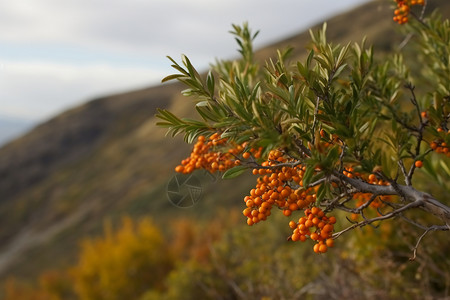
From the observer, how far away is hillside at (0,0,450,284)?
63.9 metres

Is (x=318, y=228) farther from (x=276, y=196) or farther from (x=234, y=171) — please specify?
(x=234, y=171)

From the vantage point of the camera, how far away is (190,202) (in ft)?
9.79

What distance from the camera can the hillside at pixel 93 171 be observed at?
210 feet

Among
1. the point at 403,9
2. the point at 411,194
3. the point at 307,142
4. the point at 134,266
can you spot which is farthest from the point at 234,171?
the point at 134,266

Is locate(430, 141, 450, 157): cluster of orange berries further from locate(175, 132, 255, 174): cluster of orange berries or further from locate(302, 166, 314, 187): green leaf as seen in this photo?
locate(175, 132, 255, 174): cluster of orange berries

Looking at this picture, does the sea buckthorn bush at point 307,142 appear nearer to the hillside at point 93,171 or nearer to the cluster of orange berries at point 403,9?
the cluster of orange berries at point 403,9

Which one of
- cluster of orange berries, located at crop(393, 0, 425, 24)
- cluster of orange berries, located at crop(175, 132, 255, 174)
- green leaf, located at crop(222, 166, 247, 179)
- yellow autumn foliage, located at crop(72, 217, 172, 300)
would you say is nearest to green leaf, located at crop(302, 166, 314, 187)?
green leaf, located at crop(222, 166, 247, 179)

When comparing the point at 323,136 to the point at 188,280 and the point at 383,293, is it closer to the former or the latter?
the point at 383,293

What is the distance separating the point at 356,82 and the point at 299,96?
0.42m

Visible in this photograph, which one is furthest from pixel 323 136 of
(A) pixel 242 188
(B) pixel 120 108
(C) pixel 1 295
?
(B) pixel 120 108

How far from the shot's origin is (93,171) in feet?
303

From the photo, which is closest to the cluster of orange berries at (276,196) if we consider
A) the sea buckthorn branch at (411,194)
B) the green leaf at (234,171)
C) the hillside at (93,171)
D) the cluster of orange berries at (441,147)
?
the green leaf at (234,171)

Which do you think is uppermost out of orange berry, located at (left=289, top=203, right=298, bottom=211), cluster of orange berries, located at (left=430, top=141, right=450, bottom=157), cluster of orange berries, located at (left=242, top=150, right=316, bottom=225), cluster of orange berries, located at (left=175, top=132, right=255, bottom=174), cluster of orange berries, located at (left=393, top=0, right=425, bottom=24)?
cluster of orange berries, located at (left=393, top=0, right=425, bottom=24)

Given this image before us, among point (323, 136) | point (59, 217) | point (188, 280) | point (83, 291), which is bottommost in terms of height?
point (59, 217)
